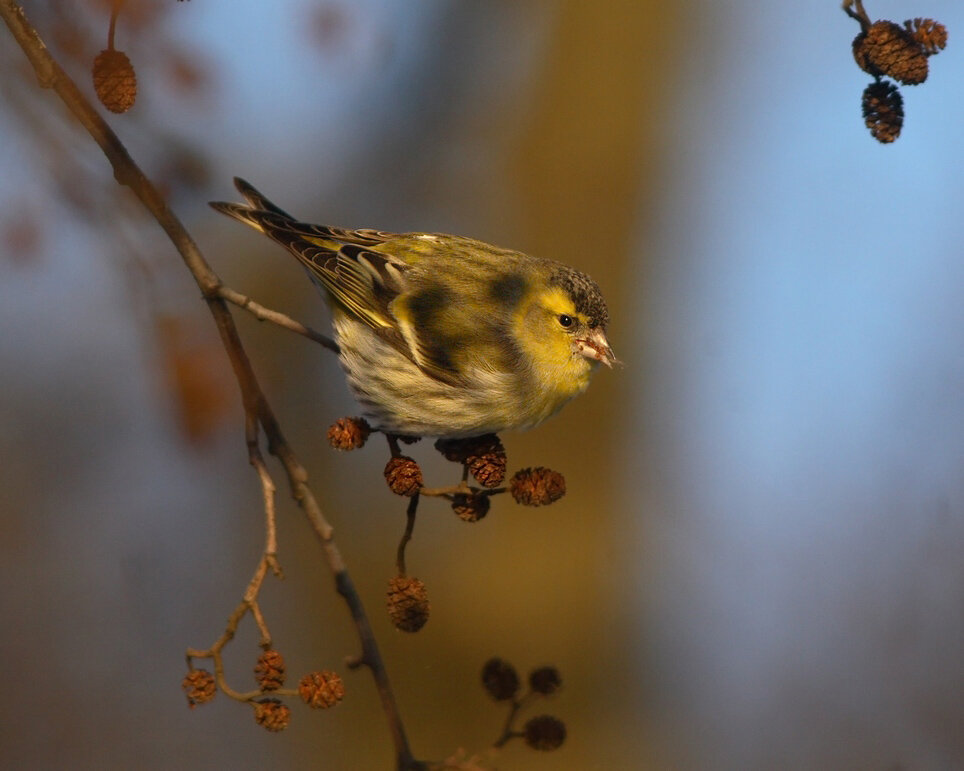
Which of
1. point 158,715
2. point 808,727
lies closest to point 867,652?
point 808,727

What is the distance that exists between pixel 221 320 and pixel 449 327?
0.79m

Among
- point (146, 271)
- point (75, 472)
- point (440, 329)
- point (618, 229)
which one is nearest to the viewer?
point (146, 271)

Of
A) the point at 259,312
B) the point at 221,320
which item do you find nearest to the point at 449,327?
the point at 259,312

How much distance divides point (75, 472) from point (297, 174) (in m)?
1.79

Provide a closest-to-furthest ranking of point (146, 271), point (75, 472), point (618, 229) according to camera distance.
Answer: point (146, 271) → point (75, 472) → point (618, 229)

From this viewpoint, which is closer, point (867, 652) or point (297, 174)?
point (297, 174)

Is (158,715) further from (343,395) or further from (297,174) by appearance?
(297,174)

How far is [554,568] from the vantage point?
5051 millimetres

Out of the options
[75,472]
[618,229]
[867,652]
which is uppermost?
[618,229]

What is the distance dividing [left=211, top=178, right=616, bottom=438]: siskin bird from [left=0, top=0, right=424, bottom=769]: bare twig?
63cm

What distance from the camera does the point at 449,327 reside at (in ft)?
7.55

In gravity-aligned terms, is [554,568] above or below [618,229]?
below

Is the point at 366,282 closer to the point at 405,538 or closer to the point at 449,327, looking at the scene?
the point at 449,327

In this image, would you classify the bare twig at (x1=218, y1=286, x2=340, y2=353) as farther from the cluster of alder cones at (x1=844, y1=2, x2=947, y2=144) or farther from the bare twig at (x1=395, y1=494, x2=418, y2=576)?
the cluster of alder cones at (x1=844, y1=2, x2=947, y2=144)
